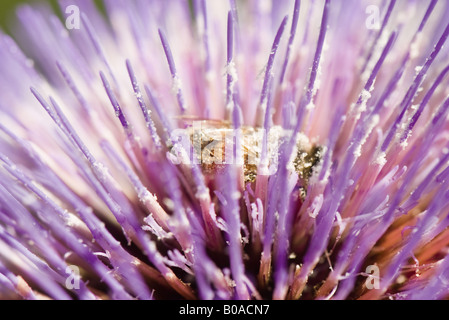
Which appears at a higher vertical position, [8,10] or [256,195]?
[8,10]

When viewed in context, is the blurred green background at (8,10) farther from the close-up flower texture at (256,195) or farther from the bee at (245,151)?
the bee at (245,151)

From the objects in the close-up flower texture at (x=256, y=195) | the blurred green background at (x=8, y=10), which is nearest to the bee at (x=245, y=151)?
the close-up flower texture at (x=256, y=195)

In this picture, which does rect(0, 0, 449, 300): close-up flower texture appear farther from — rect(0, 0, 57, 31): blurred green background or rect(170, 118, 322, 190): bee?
rect(0, 0, 57, 31): blurred green background

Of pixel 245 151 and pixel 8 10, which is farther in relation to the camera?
pixel 8 10

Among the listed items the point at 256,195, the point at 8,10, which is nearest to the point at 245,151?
the point at 256,195

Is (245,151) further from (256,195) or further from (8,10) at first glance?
(8,10)
